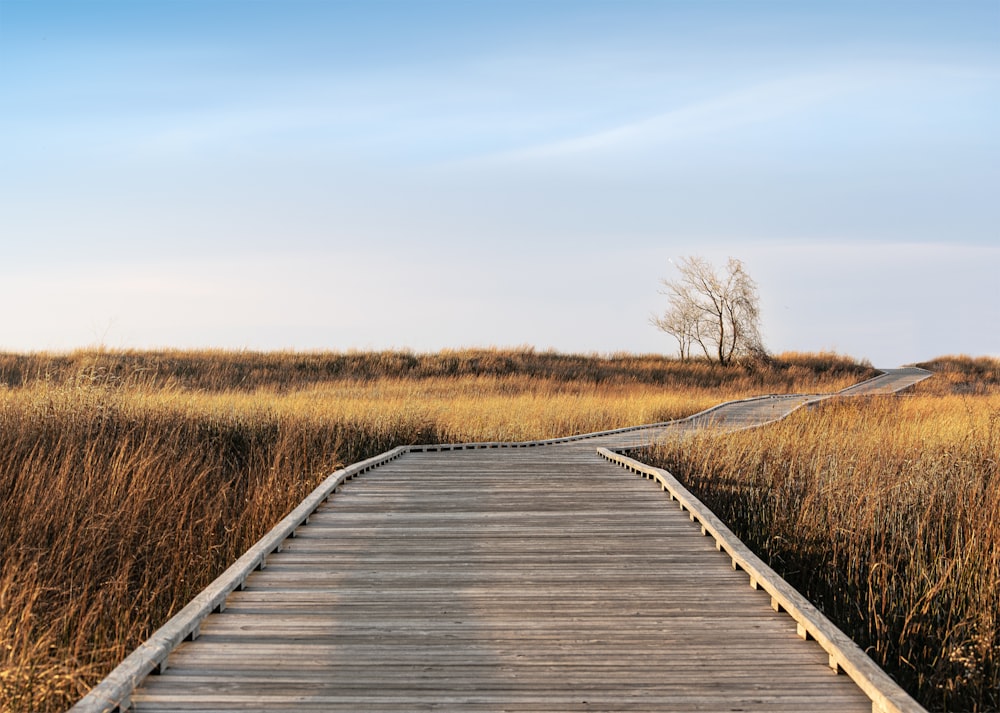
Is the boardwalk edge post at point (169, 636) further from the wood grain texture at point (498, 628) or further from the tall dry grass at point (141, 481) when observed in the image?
the tall dry grass at point (141, 481)

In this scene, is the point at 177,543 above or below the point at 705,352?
below

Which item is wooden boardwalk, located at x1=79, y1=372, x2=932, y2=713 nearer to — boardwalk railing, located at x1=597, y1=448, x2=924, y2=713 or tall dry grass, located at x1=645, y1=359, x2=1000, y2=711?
boardwalk railing, located at x1=597, y1=448, x2=924, y2=713

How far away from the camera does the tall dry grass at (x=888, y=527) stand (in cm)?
452

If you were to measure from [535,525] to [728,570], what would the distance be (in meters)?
1.57

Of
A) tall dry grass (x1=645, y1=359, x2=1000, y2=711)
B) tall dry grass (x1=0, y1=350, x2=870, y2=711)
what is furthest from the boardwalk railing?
tall dry grass (x1=0, y1=350, x2=870, y2=711)

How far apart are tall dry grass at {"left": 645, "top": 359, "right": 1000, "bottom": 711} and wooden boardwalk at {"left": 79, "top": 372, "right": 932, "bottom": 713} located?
0.88 metres

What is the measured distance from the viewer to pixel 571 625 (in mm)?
3865

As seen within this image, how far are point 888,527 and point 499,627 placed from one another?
420cm

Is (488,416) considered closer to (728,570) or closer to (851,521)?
(851,521)

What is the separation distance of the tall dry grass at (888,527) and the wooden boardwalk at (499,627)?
2.90 ft

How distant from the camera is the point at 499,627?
3.81 meters

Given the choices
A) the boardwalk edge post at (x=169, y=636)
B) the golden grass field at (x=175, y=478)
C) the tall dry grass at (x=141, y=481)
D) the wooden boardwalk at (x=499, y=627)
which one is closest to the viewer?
the boardwalk edge post at (x=169, y=636)

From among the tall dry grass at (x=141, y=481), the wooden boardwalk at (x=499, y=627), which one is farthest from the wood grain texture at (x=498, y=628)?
the tall dry grass at (x=141, y=481)

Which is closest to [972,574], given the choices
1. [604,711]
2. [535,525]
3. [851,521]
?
[851,521]
